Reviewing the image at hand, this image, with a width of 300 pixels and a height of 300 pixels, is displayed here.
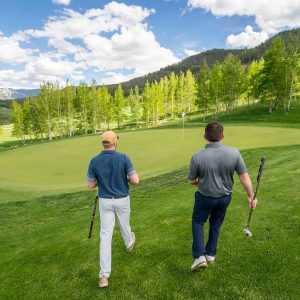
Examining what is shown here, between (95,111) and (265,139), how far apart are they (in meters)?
68.8

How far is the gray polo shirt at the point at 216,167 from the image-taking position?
5656 mm

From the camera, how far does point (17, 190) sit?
18.3 metres

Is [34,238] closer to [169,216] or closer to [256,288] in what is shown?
[169,216]

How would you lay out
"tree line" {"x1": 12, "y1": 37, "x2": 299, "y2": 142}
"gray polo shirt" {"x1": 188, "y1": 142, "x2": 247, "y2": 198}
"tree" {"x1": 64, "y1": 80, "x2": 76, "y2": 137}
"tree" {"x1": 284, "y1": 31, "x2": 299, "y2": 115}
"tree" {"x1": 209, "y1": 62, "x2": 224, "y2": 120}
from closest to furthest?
"gray polo shirt" {"x1": 188, "y1": 142, "x2": 247, "y2": 198} < "tree" {"x1": 284, "y1": 31, "x2": 299, "y2": 115} < "tree line" {"x1": 12, "y1": 37, "x2": 299, "y2": 142} < "tree" {"x1": 209, "y1": 62, "x2": 224, "y2": 120} < "tree" {"x1": 64, "y1": 80, "x2": 76, "y2": 137}

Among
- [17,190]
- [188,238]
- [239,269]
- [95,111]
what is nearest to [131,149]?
[17,190]

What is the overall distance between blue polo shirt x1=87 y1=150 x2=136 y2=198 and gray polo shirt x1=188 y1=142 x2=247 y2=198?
4.55 feet

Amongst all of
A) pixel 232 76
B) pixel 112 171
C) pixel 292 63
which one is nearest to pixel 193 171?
pixel 112 171

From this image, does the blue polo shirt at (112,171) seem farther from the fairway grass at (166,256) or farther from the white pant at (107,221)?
the fairway grass at (166,256)

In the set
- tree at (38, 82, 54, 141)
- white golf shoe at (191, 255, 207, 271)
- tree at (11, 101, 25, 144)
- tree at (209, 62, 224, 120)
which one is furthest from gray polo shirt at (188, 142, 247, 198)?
tree at (11, 101, 25, 144)

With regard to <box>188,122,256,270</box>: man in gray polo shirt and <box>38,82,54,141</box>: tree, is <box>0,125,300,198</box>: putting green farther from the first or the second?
<box>38,82,54,141</box>: tree

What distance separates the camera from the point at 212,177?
5.73m

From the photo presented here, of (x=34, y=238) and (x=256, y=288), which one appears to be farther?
(x=34, y=238)

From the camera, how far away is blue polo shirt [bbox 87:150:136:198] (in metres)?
6.27

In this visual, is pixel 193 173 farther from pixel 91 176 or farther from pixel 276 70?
pixel 276 70
